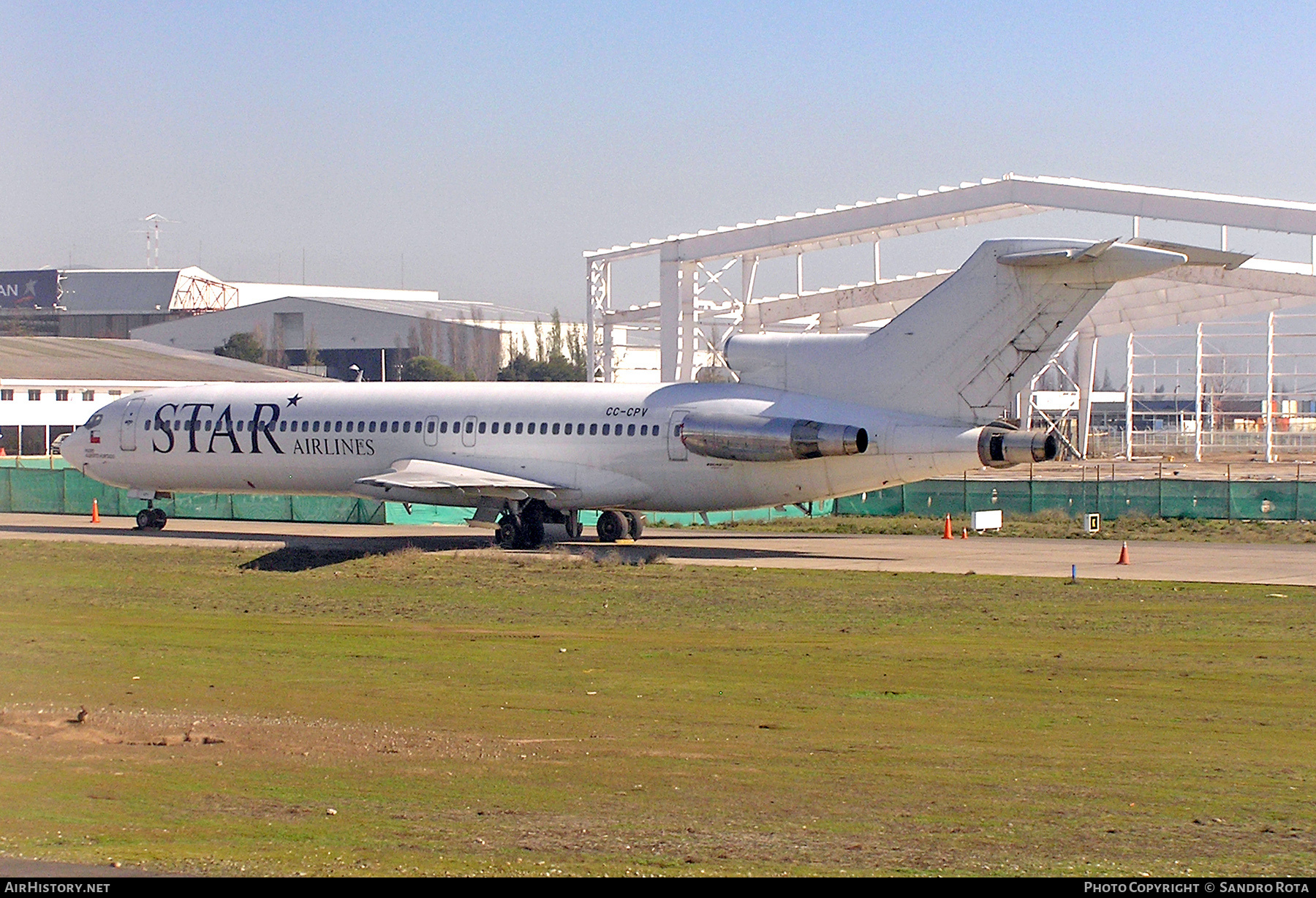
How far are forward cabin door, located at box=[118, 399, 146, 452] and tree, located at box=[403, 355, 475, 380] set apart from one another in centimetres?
4855

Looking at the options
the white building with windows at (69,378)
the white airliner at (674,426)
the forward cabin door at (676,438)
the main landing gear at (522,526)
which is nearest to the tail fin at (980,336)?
the white airliner at (674,426)

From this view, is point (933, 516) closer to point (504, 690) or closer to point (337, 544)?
point (337, 544)

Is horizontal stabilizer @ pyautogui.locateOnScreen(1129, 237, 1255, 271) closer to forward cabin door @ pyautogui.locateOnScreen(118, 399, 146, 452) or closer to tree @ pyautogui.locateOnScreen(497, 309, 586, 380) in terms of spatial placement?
forward cabin door @ pyautogui.locateOnScreen(118, 399, 146, 452)

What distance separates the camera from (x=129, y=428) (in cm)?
4181

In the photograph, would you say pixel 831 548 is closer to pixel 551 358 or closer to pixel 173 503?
pixel 173 503

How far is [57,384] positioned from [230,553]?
22.2 metres

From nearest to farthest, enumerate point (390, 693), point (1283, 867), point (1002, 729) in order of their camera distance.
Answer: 1. point (1283, 867)
2. point (1002, 729)
3. point (390, 693)

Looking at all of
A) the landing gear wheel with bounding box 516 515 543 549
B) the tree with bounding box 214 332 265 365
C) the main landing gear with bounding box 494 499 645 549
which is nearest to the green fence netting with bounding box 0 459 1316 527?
the main landing gear with bounding box 494 499 645 549

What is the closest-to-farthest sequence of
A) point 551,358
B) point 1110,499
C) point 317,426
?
point 317,426 < point 1110,499 < point 551,358

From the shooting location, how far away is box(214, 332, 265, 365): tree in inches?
3595

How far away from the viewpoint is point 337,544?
36062 millimetres

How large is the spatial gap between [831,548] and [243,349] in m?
63.8

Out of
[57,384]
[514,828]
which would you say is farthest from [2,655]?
[57,384]

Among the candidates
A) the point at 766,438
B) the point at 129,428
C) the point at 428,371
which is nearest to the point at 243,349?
the point at 428,371
